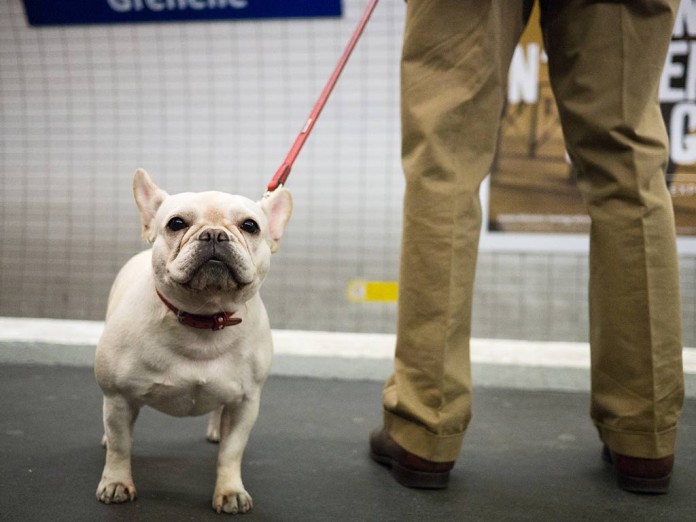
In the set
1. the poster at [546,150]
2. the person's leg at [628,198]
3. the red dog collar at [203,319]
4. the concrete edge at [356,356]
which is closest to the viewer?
the red dog collar at [203,319]

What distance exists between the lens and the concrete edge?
2.70m

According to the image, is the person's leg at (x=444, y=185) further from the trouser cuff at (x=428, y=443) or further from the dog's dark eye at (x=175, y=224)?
the dog's dark eye at (x=175, y=224)

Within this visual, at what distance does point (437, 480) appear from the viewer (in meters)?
1.61

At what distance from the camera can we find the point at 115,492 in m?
1.49

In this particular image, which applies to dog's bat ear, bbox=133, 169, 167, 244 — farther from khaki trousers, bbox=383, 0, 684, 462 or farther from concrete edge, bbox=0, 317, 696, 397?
concrete edge, bbox=0, 317, 696, 397

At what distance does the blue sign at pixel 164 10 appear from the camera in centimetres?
340

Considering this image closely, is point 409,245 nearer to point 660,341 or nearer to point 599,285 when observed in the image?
point 599,285

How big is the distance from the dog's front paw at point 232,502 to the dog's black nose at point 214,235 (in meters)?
0.51

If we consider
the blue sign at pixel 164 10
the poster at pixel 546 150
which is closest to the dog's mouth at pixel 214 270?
the poster at pixel 546 150

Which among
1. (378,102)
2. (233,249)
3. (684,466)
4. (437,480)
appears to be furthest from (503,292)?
(233,249)

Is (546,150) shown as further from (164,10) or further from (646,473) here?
(646,473)

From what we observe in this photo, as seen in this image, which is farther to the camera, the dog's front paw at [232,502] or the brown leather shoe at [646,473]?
the brown leather shoe at [646,473]

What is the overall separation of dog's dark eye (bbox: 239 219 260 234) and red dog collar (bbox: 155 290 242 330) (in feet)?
0.55

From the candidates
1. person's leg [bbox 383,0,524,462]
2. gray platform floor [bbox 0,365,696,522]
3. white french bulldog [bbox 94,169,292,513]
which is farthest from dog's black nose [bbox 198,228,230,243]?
gray platform floor [bbox 0,365,696,522]
